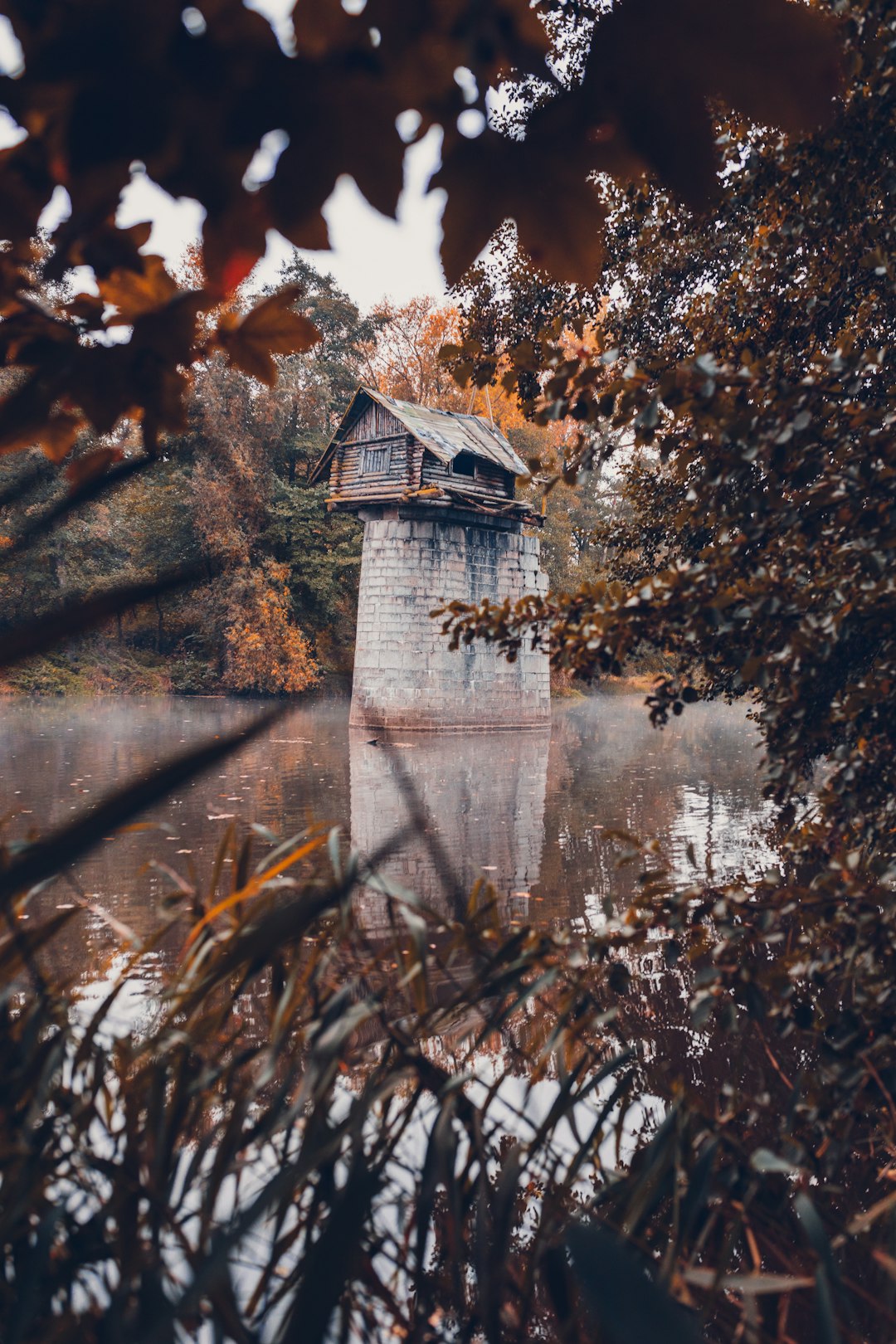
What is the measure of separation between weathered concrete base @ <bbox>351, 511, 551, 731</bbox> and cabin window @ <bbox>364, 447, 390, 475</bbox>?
1.12 meters

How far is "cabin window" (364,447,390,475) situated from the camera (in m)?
20.0

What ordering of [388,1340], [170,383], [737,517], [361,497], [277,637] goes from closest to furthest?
1. [170,383]
2. [388,1340]
3. [737,517]
4. [361,497]
5. [277,637]

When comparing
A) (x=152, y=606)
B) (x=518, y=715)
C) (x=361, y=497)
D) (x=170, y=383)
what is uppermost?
(x=361, y=497)

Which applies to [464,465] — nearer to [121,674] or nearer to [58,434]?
[121,674]

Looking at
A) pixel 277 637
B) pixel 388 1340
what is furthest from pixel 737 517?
pixel 277 637

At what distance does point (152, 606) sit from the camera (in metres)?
1.09

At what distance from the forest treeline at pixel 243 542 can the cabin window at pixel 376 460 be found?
17.9ft

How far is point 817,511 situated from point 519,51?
1.10m

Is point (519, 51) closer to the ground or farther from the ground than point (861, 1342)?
farther from the ground

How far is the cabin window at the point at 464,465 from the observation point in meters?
20.5

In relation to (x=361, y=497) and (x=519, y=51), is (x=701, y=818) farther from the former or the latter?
(x=361, y=497)

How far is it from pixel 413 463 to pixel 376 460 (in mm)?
1222

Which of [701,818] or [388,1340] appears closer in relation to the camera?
[388,1340]

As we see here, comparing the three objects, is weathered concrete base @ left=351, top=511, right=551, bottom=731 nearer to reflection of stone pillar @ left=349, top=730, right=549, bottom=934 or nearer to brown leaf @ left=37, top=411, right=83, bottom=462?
reflection of stone pillar @ left=349, top=730, right=549, bottom=934
